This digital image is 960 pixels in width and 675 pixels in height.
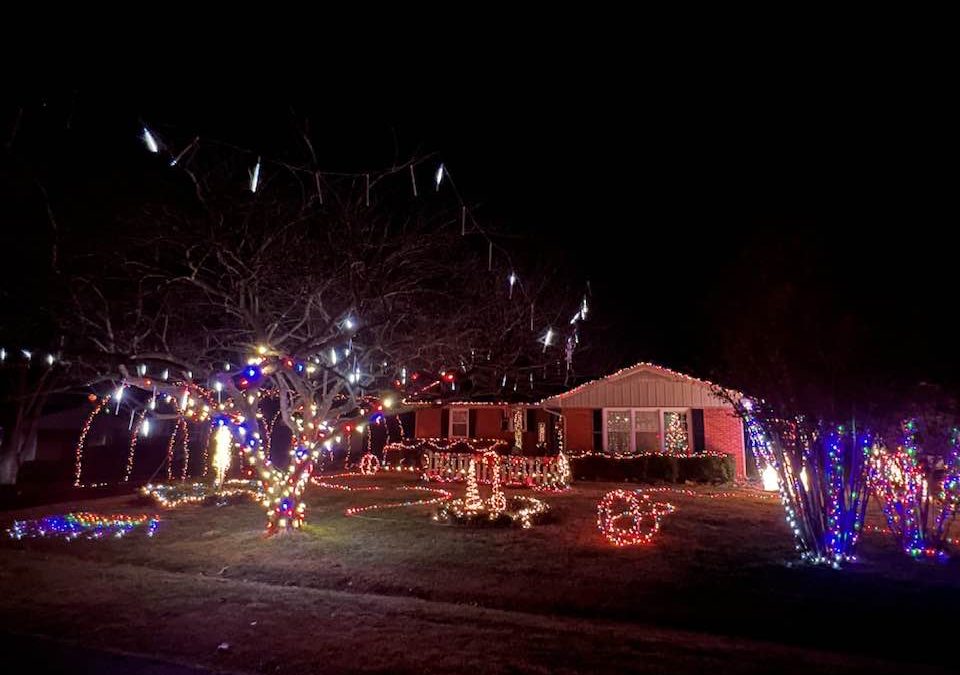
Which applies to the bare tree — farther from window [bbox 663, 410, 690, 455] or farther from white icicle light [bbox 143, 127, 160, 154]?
window [bbox 663, 410, 690, 455]

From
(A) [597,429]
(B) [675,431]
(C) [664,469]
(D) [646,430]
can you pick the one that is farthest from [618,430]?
(C) [664,469]

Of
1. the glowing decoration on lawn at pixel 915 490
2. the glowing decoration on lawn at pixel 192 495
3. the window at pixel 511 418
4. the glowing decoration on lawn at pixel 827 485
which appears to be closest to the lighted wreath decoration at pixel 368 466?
the window at pixel 511 418

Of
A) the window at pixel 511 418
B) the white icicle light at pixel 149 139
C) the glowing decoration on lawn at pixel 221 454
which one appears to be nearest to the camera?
the white icicle light at pixel 149 139

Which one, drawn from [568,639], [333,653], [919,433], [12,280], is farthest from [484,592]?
[12,280]

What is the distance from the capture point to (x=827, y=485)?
820cm

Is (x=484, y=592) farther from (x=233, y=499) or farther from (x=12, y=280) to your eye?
(x=12, y=280)

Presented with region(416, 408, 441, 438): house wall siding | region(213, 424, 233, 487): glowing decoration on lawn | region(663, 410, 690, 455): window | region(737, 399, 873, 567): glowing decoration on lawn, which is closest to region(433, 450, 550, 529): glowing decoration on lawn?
region(737, 399, 873, 567): glowing decoration on lawn

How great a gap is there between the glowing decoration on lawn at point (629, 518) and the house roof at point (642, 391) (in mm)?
6502

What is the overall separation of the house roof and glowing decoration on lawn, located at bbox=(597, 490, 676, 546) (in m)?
6.50

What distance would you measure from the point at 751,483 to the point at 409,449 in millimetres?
11719

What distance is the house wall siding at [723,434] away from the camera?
64.7 feet

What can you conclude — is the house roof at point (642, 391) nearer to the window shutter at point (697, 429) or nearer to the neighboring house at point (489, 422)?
the window shutter at point (697, 429)

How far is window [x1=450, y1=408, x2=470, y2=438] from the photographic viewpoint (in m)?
25.5

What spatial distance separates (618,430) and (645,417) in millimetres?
998
